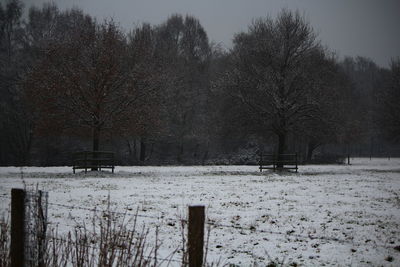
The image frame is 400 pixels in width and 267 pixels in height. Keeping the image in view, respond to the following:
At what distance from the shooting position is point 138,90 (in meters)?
29.8

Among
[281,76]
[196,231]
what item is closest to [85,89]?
[281,76]

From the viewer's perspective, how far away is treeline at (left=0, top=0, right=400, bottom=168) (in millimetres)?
28312

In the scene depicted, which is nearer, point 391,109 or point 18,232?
point 18,232

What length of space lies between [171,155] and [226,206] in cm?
3928

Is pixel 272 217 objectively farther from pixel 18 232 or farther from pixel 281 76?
pixel 281 76

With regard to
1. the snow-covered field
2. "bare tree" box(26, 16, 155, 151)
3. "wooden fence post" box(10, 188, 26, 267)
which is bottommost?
the snow-covered field

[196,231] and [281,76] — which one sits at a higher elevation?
[281,76]

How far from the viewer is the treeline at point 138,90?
92.9ft

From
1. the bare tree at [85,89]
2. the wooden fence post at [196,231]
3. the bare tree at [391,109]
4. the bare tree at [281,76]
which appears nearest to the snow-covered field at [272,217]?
the wooden fence post at [196,231]

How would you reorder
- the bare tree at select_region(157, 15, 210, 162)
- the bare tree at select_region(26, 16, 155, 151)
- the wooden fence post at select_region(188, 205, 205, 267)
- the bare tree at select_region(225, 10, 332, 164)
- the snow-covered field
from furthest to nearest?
the bare tree at select_region(157, 15, 210, 162)
the bare tree at select_region(225, 10, 332, 164)
the bare tree at select_region(26, 16, 155, 151)
the snow-covered field
the wooden fence post at select_region(188, 205, 205, 267)

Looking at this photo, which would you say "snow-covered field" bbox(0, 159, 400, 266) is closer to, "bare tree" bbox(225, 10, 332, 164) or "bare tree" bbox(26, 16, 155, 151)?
"bare tree" bbox(26, 16, 155, 151)

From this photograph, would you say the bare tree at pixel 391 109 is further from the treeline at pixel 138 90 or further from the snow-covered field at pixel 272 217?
the snow-covered field at pixel 272 217

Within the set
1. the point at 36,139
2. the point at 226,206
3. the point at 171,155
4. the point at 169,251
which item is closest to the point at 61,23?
the point at 36,139

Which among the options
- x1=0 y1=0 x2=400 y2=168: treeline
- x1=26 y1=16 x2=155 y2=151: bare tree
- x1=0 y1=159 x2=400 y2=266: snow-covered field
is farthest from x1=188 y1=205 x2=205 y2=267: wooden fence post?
x1=26 y1=16 x2=155 y2=151: bare tree
